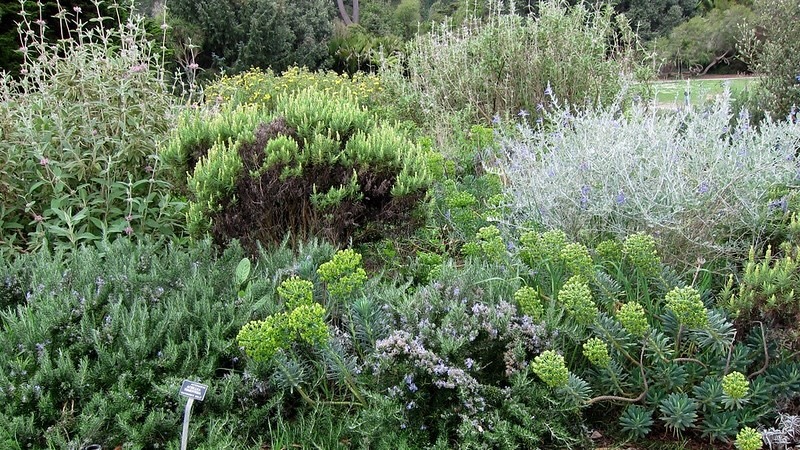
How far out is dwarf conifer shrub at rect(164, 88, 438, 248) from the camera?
3406 mm

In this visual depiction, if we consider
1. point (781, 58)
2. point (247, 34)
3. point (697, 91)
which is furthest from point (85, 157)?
point (247, 34)

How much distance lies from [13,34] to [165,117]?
6.66 meters

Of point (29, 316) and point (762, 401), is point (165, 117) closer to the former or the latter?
point (29, 316)

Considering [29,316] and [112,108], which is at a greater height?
[112,108]

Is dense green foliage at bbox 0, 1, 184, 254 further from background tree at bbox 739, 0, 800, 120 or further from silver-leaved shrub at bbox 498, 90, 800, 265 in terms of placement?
background tree at bbox 739, 0, 800, 120

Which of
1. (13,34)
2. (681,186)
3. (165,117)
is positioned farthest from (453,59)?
(13,34)

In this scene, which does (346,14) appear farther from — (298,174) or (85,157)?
(298,174)

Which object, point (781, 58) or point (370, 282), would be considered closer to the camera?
point (370, 282)

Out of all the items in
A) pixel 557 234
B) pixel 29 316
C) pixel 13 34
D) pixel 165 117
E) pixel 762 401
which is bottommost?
pixel 762 401

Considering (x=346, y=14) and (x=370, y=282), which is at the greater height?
(x=346, y=14)

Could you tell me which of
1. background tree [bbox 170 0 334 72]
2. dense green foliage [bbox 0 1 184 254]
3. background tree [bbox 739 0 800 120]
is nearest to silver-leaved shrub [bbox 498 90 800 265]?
dense green foliage [bbox 0 1 184 254]

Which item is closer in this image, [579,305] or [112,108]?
[579,305]

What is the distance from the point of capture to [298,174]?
3.41 metres

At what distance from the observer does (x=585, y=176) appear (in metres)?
3.59
